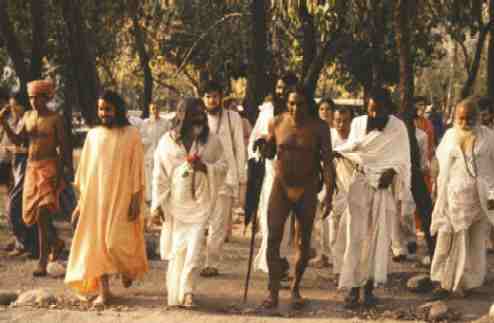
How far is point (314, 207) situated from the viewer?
328 inches

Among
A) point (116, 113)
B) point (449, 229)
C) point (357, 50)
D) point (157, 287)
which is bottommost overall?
point (157, 287)

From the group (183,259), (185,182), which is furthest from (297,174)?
(183,259)

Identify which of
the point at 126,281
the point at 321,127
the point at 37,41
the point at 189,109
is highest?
the point at 37,41

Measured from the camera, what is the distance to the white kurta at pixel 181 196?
8.29 meters

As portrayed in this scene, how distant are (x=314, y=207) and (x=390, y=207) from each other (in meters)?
0.72

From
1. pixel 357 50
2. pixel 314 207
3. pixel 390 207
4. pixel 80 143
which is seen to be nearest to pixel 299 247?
pixel 314 207

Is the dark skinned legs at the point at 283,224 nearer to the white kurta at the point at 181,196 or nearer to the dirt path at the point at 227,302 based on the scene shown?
the dirt path at the point at 227,302

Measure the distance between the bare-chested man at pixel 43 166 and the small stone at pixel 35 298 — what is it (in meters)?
1.33

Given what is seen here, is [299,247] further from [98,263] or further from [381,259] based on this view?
[98,263]

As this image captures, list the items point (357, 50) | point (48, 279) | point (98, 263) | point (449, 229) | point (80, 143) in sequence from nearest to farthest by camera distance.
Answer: point (98, 263) < point (449, 229) < point (48, 279) < point (357, 50) < point (80, 143)

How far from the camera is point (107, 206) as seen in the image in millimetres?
8305

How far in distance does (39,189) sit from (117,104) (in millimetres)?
1817

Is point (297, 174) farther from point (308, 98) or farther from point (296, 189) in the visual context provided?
point (308, 98)

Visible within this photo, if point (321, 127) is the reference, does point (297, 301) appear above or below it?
below
